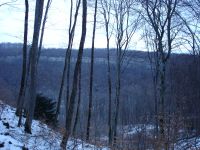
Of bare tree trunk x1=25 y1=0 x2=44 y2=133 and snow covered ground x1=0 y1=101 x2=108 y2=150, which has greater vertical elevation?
bare tree trunk x1=25 y1=0 x2=44 y2=133

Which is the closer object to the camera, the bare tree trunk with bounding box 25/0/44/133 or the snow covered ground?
the snow covered ground

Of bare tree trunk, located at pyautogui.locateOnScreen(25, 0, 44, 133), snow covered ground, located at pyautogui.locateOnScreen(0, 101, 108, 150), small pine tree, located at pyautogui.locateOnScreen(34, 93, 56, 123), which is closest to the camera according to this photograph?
snow covered ground, located at pyautogui.locateOnScreen(0, 101, 108, 150)

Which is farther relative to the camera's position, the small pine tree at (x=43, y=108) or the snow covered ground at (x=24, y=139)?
the small pine tree at (x=43, y=108)

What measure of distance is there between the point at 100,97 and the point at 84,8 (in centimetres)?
6935

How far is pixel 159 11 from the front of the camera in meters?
19.7

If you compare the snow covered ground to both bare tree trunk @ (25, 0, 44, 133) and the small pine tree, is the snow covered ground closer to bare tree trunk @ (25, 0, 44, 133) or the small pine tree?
bare tree trunk @ (25, 0, 44, 133)

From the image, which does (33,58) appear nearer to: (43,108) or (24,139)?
(24,139)

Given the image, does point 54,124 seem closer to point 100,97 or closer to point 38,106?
point 38,106

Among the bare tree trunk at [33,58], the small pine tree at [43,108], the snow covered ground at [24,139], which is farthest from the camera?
the small pine tree at [43,108]

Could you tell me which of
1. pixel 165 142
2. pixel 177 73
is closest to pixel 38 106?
pixel 165 142

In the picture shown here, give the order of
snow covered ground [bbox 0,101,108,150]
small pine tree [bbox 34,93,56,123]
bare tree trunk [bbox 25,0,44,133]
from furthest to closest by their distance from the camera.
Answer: small pine tree [bbox 34,93,56,123]
bare tree trunk [bbox 25,0,44,133]
snow covered ground [bbox 0,101,108,150]

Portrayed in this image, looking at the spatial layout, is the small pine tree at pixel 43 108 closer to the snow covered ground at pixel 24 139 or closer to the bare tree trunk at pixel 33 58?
the snow covered ground at pixel 24 139

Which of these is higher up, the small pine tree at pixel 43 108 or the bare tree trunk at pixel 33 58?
the bare tree trunk at pixel 33 58

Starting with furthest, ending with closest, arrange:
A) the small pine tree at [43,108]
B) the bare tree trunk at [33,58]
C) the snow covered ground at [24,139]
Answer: the small pine tree at [43,108] → the bare tree trunk at [33,58] → the snow covered ground at [24,139]
